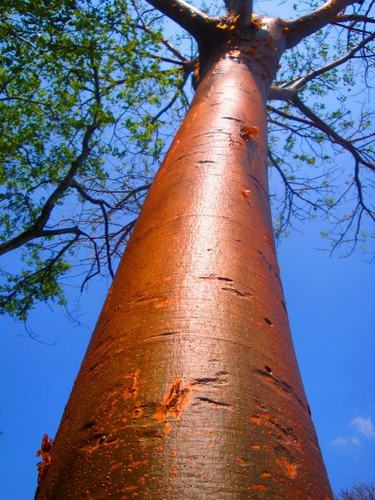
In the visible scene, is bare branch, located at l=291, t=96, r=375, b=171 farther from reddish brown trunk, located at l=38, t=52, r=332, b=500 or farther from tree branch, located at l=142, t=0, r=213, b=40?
reddish brown trunk, located at l=38, t=52, r=332, b=500

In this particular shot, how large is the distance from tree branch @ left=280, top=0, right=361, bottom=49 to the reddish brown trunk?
292 cm

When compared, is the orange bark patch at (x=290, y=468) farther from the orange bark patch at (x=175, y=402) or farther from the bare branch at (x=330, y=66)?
the bare branch at (x=330, y=66)

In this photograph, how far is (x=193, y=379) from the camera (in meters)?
0.69

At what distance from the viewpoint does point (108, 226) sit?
5.28 meters

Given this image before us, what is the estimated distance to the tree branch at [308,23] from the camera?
352 cm

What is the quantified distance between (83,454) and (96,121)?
13.6 ft

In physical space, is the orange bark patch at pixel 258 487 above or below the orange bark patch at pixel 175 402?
below

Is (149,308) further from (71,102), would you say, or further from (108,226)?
(108,226)

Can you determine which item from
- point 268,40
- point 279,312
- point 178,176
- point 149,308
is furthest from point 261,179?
point 268,40

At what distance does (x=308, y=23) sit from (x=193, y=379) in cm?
404

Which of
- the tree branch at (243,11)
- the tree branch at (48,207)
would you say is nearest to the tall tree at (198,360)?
the tree branch at (243,11)

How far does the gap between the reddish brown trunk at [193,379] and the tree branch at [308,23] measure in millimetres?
2917

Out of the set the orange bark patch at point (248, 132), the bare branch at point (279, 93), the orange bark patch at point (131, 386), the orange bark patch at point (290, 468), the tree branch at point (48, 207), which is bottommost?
the orange bark patch at point (290, 468)

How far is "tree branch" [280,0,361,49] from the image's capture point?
3515 millimetres
